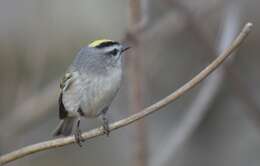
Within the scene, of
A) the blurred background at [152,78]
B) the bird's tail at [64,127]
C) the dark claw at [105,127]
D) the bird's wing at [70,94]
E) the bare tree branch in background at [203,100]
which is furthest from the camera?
the blurred background at [152,78]

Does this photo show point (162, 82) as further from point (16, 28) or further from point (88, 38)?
point (16, 28)

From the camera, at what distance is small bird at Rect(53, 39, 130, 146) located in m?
3.49

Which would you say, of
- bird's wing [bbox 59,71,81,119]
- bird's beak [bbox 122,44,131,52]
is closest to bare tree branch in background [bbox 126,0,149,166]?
bird's beak [bbox 122,44,131,52]

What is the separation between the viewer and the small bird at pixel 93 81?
3494mm

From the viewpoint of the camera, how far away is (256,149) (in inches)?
252

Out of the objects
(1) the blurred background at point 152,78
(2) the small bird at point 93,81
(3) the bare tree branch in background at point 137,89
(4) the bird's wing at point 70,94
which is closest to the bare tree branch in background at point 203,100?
(3) the bare tree branch in background at point 137,89

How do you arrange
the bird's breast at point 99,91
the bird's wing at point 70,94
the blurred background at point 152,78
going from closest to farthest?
the bird's breast at point 99,91 → the bird's wing at point 70,94 → the blurred background at point 152,78

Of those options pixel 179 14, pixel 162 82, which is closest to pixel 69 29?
pixel 162 82

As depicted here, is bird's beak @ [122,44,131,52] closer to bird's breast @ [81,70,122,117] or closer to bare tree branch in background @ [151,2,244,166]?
bird's breast @ [81,70,122,117]

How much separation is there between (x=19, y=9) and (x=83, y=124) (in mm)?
1252

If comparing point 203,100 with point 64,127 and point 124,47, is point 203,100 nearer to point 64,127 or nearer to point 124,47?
point 124,47

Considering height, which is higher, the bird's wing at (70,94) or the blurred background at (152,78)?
the bird's wing at (70,94)

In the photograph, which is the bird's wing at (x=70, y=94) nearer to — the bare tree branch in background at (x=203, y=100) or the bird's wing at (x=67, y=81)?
the bird's wing at (x=67, y=81)

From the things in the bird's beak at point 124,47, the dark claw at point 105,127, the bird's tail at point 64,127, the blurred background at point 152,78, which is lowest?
the blurred background at point 152,78
